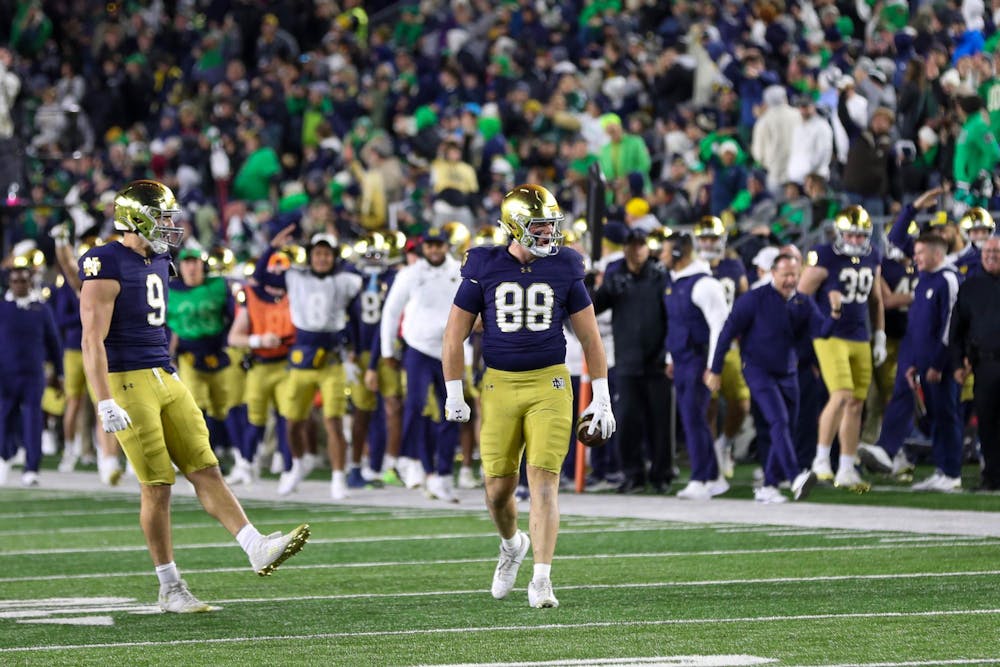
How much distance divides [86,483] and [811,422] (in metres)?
6.25

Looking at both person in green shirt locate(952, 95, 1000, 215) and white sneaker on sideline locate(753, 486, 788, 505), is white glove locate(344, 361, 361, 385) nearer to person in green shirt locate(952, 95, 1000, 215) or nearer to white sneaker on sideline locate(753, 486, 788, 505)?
white sneaker on sideline locate(753, 486, 788, 505)

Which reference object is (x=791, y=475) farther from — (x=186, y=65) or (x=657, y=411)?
(x=186, y=65)

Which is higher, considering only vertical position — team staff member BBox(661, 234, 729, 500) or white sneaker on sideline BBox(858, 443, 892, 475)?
team staff member BBox(661, 234, 729, 500)

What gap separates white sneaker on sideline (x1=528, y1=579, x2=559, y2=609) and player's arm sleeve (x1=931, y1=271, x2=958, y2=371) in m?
6.46

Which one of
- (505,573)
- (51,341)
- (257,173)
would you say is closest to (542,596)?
(505,573)

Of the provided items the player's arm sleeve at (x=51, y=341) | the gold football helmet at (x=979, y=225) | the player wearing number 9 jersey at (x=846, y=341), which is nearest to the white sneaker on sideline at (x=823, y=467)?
the player wearing number 9 jersey at (x=846, y=341)

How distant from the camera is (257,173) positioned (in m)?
25.2

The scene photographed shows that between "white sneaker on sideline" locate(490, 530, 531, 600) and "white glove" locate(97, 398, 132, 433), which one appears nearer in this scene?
"white glove" locate(97, 398, 132, 433)

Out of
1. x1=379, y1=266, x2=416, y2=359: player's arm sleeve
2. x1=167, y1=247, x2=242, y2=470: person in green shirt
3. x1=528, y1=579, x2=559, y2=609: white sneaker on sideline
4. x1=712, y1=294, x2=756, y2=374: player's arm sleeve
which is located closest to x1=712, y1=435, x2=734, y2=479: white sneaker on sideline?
x1=712, y1=294, x2=756, y2=374: player's arm sleeve

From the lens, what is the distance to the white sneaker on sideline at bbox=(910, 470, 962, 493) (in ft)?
46.0

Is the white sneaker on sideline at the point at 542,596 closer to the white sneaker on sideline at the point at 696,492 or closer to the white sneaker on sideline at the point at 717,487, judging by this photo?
the white sneaker on sideline at the point at 696,492

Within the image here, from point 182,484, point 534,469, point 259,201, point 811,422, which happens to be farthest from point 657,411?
point 259,201

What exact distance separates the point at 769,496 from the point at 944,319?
1.91 meters

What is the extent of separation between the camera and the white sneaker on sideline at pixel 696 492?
14.1m
